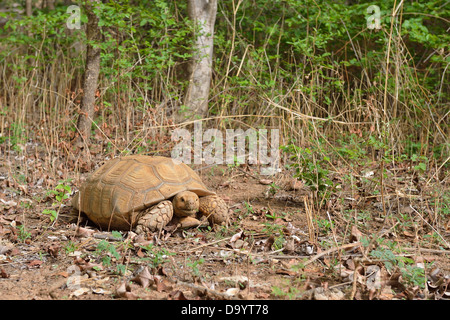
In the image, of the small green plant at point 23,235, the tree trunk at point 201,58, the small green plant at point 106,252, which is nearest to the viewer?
the small green plant at point 106,252

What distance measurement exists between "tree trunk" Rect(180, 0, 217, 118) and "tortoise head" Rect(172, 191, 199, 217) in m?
3.48

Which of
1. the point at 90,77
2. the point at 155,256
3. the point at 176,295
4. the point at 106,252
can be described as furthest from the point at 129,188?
the point at 90,77

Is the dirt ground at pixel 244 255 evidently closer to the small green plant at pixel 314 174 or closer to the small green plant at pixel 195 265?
the small green plant at pixel 195 265

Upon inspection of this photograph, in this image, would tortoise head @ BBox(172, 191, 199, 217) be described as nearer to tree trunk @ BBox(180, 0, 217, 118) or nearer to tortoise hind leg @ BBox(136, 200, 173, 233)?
tortoise hind leg @ BBox(136, 200, 173, 233)

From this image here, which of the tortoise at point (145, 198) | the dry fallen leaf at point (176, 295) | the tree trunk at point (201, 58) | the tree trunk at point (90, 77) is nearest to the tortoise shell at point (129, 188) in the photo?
the tortoise at point (145, 198)

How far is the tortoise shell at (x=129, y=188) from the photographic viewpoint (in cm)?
463

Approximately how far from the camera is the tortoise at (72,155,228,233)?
15.1ft

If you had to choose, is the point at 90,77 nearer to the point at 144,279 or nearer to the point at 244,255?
the point at 244,255

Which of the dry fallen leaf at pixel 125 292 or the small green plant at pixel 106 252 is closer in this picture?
the dry fallen leaf at pixel 125 292

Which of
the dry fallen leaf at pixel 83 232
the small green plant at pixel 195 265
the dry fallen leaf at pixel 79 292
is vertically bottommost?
the dry fallen leaf at pixel 79 292

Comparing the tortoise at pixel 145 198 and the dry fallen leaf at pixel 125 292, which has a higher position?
the tortoise at pixel 145 198

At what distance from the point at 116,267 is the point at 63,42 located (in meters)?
6.93

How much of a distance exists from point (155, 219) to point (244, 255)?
0.95 meters

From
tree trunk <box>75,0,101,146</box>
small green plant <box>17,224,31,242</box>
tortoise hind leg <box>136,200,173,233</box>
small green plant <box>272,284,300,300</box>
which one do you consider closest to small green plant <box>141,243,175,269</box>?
tortoise hind leg <box>136,200,173,233</box>
